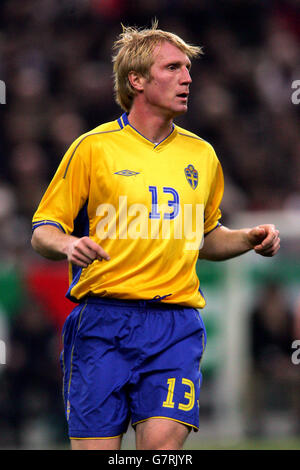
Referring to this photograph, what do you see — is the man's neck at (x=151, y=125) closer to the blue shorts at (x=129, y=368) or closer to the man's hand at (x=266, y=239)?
the man's hand at (x=266, y=239)

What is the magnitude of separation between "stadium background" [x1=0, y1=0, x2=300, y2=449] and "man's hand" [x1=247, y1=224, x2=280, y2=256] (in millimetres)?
4519

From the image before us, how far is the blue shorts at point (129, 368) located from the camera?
13.8ft

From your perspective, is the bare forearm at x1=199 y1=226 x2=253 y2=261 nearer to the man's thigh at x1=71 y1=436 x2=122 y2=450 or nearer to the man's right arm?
Answer: the man's right arm

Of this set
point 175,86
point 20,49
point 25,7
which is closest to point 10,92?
point 20,49

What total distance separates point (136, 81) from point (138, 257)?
0.93 m

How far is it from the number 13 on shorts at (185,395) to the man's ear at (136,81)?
1476 millimetres

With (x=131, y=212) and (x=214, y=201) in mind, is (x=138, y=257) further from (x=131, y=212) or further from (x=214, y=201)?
(x=214, y=201)

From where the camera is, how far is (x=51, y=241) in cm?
422

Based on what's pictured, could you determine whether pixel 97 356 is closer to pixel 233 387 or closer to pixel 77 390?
pixel 77 390

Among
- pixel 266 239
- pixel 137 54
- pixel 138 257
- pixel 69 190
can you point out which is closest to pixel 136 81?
pixel 137 54

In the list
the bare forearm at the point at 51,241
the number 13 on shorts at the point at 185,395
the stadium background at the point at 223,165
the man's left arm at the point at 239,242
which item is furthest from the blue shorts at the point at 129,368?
the stadium background at the point at 223,165

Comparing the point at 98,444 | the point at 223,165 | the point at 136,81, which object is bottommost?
the point at 98,444

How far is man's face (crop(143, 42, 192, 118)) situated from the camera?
4.46 m
